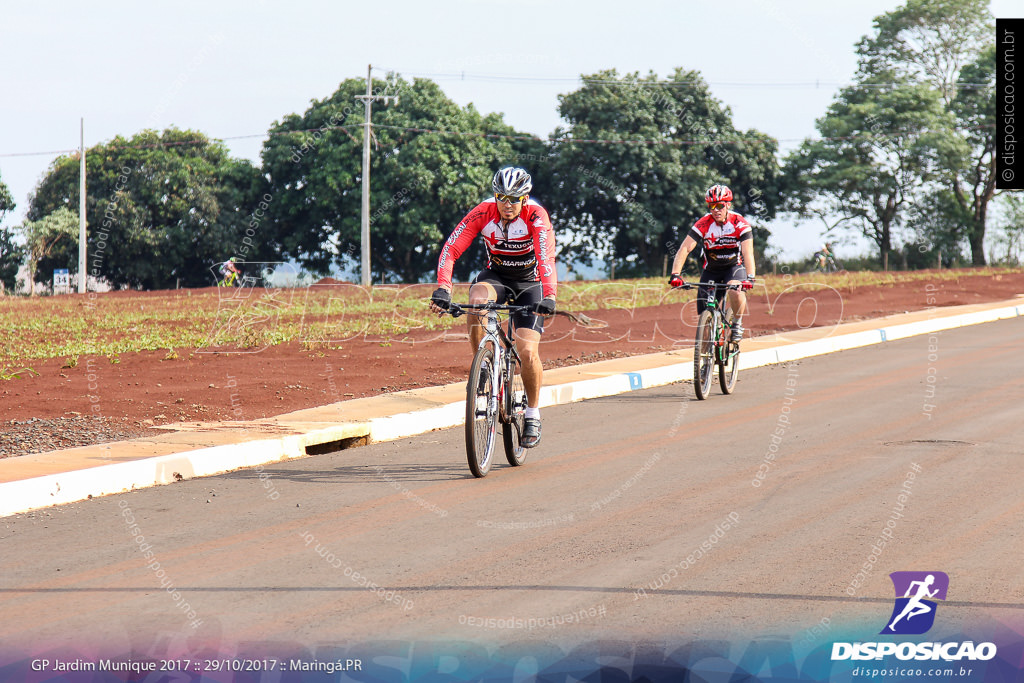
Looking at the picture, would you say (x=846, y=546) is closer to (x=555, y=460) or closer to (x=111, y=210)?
(x=555, y=460)

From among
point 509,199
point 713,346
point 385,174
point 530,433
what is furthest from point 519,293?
point 385,174

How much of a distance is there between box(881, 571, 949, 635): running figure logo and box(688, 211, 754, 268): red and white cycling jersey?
7644mm

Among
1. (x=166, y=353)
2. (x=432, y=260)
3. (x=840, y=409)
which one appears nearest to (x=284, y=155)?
(x=432, y=260)

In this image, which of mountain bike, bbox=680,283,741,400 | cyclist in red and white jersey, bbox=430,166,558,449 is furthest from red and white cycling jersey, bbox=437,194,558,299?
mountain bike, bbox=680,283,741,400

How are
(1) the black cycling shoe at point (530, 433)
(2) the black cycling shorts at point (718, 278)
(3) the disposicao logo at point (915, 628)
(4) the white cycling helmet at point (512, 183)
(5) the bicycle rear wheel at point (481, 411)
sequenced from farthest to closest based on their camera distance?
1. (2) the black cycling shorts at point (718, 278)
2. (1) the black cycling shoe at point (530, 433)
3. (4) the white cycling helmet at point (512, 183)
4. (5) the bicycle rear wheel at point (481, 411)
5. (3) the disposicao logo at point (915, 628)

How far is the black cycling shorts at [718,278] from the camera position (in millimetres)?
12109

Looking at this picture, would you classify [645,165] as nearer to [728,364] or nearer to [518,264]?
[728,364]

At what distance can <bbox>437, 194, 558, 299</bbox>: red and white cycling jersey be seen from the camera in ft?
26.4

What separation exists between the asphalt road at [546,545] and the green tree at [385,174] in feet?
124

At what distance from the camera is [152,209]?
4769cm

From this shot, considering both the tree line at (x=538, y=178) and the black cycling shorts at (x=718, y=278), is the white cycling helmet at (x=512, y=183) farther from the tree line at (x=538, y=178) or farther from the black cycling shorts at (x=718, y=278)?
the tree line at (x=538, y=178)

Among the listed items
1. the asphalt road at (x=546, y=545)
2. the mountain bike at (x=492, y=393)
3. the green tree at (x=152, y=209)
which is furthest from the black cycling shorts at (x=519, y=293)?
Result: the green tree at (x=152, y=209)

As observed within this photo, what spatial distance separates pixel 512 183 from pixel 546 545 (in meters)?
3.05

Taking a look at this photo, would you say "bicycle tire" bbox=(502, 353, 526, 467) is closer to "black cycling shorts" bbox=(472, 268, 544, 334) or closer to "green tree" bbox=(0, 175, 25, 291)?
"black cycling shorts" bbox=(472, 268, 544, 334)
